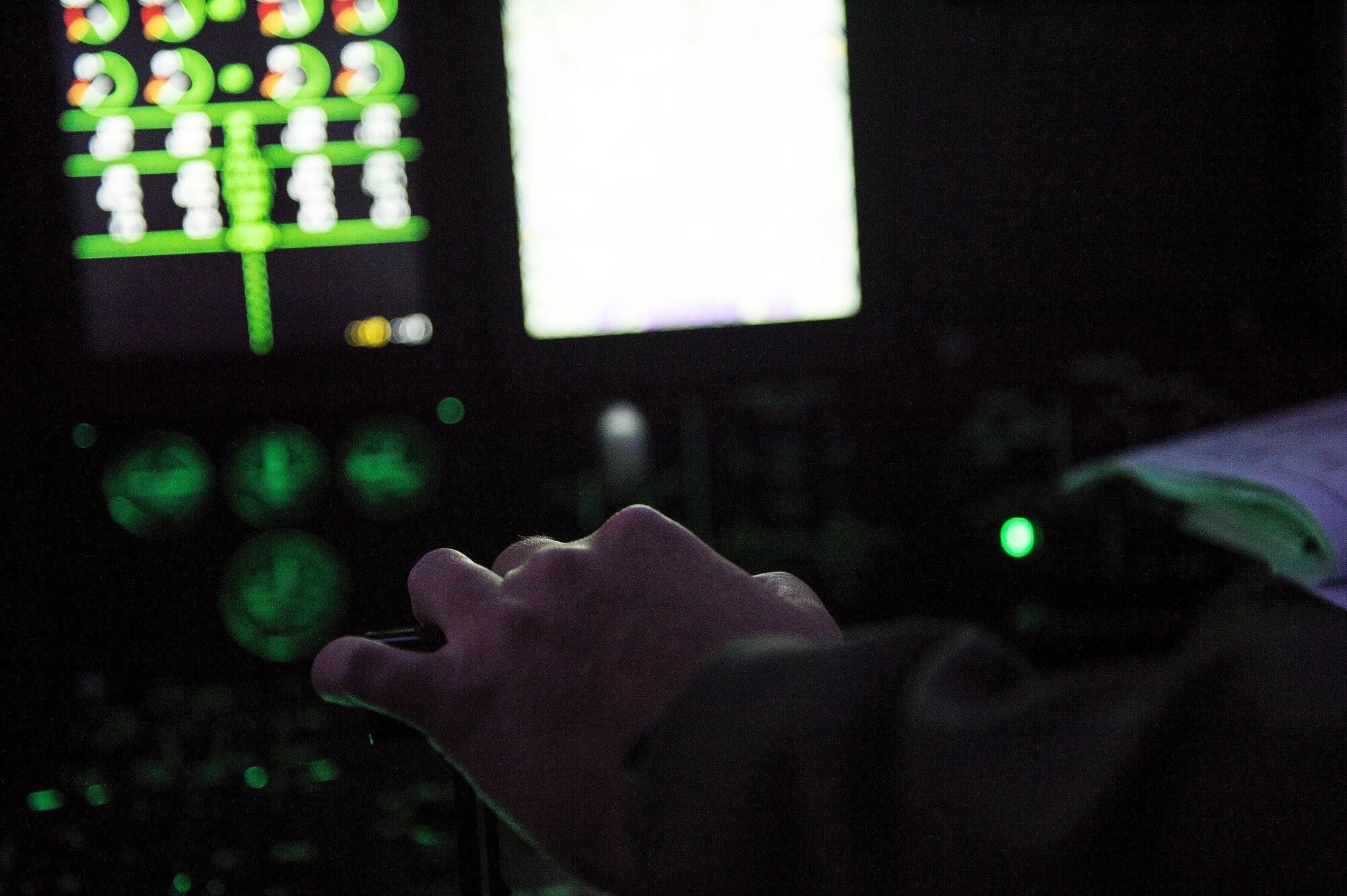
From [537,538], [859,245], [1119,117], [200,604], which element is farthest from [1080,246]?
[200,604]

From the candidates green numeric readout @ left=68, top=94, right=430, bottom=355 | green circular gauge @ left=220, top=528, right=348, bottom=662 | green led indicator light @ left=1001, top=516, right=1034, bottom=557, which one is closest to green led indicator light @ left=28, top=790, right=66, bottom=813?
green circular gauge @ left=220, top=528, right=348, bottom=662

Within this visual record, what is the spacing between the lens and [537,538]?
15.7 inches

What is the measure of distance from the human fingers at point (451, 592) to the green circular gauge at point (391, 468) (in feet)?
1.84

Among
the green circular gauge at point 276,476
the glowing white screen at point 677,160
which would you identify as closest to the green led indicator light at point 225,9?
the glowing white screen at point 677,160

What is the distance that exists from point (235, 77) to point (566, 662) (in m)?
0.82

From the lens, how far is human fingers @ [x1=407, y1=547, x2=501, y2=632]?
0.32 m

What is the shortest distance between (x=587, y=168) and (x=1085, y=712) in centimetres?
84

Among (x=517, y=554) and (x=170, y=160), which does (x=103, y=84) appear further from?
(x=517, y=554)

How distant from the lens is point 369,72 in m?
0.92

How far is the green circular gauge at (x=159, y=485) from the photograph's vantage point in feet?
2.90

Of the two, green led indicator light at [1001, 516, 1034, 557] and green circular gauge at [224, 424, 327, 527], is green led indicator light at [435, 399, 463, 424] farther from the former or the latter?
green led indicator light at [1001, 516, 1034, 557]

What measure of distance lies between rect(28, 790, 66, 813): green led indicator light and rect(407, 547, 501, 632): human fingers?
21 cm

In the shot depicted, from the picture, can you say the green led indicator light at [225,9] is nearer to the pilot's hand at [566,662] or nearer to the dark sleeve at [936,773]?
the pilot's hand at [566,662]

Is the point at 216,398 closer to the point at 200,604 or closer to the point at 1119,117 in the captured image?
the point at 200,604
